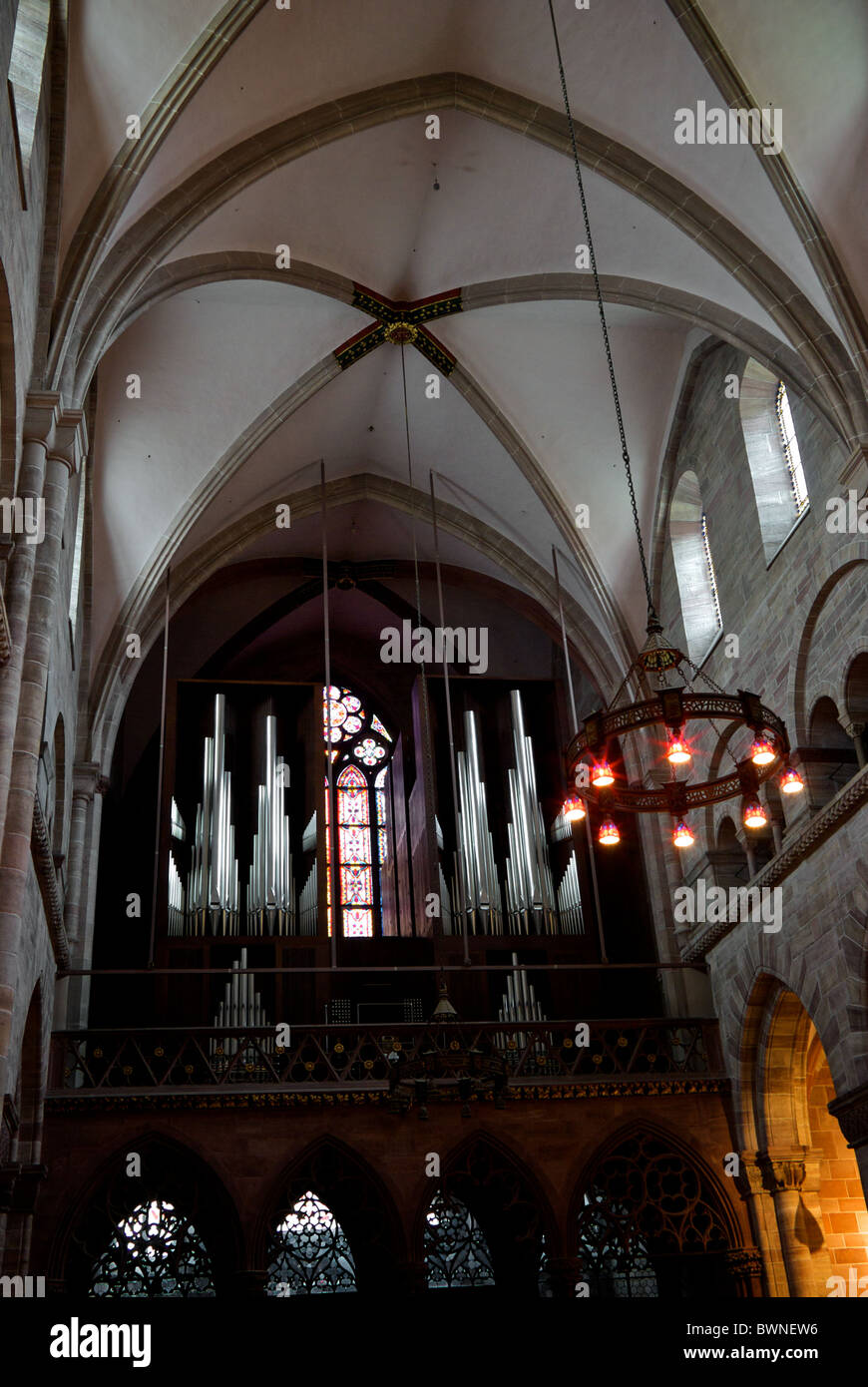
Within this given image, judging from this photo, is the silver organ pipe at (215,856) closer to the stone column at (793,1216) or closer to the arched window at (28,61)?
the stone column at (793,1216)

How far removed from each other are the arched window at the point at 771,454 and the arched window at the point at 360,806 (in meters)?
7.93

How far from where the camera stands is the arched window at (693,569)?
15.9 meters

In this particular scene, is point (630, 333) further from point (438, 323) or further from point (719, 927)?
point (719, 927)

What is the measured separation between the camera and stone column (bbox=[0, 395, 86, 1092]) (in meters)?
9.27

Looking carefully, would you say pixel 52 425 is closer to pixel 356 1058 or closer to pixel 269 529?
pixel 356 1058

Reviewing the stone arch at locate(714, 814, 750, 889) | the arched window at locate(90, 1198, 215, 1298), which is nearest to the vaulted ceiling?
the stone arch at locate(714, 814, 750, 889)

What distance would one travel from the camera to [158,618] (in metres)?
17.3

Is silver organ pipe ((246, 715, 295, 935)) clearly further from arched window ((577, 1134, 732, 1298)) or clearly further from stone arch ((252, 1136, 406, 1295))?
arched window ((577, 1134, 732, 1298))

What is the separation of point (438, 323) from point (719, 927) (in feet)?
24.4

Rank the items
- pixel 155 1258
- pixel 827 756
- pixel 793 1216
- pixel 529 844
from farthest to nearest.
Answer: pixel 529 844
pixel 793 1216
pixel 155 1258
pixel 827 756

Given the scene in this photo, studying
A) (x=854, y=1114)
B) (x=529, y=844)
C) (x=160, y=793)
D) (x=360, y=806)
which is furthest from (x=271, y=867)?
(x=854, y=1114)

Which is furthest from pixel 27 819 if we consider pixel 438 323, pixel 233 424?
pixel 438 323

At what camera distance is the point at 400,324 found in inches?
638

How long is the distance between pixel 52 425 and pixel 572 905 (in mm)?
8997
